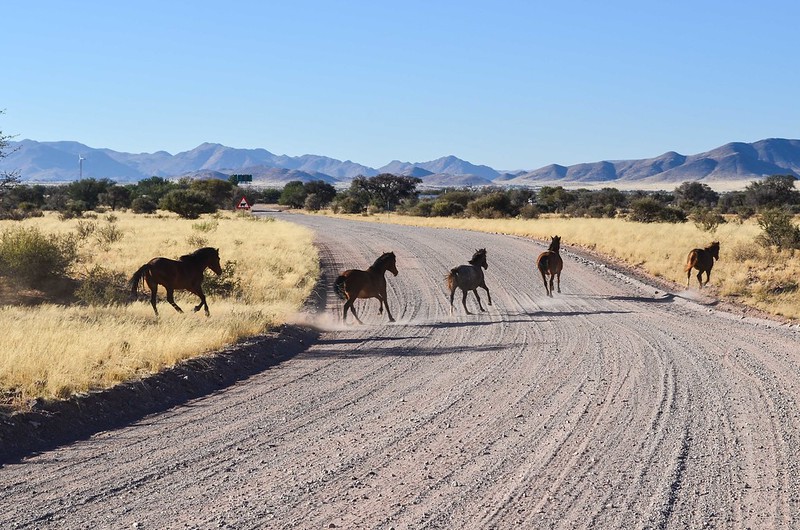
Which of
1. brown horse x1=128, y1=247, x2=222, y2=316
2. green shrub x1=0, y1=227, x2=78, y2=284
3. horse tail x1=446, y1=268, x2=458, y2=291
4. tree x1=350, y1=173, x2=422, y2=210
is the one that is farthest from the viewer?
tree x1=350, y1=173, x2=422, y2=210

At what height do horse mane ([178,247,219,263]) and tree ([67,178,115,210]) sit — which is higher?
tree ([67,178,115,210])

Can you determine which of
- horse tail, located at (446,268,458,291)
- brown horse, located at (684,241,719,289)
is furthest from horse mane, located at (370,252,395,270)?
brown horse, located at (684,241,719,289)

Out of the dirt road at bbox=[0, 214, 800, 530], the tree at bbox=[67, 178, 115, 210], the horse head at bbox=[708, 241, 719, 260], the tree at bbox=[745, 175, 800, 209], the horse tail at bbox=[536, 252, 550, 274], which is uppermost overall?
the tree at bbox=[745, 175, 800, 209]

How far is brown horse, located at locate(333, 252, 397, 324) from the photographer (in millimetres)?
17000

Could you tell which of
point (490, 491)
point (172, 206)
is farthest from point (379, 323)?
point (172, 206)

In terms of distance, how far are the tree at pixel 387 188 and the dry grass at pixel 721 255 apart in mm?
59046

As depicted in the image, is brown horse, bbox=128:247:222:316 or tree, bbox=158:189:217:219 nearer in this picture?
brown horse, bbox=128:247:222:316

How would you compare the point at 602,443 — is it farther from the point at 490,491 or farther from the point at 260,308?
the point at 260,308

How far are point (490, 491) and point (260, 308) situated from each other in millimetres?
11404

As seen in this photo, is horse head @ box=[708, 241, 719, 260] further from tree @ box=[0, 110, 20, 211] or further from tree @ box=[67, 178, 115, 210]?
tree @ box=[67, 178, 115, 210]

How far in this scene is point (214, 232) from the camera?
42844 millimetres

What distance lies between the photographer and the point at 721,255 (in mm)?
30000

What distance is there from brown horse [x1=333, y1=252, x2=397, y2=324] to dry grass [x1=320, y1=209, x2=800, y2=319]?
9.88 meters

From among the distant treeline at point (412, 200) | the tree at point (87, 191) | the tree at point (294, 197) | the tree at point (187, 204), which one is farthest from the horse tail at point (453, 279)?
the tree at point (294, 197)
